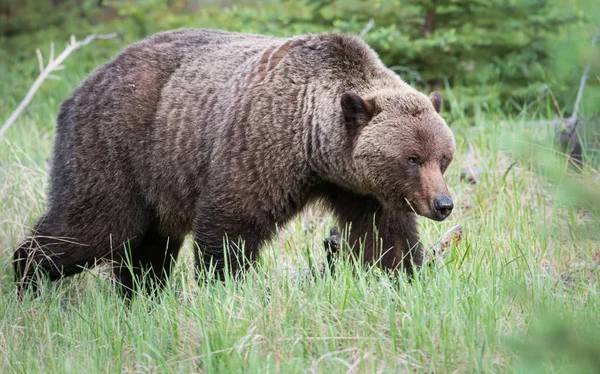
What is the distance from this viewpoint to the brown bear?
196 inches

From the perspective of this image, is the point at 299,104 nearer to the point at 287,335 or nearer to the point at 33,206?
the point at 287,335

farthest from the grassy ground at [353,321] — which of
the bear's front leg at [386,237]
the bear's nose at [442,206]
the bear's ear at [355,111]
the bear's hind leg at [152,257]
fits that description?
the bear's ear at [355,111]

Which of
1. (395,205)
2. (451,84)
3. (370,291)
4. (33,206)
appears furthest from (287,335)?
(451,84)

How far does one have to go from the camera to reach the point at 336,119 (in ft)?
16.8

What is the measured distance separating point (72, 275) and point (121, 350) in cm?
207

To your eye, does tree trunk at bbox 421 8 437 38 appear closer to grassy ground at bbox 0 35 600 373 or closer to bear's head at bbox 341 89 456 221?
grassy ground at bbox 0 35 600 373

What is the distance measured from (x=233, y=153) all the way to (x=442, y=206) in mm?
1355

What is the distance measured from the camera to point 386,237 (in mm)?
5199

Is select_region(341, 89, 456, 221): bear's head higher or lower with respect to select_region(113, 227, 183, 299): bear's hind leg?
higher

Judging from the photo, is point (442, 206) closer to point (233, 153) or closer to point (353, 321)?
point (353, 321)

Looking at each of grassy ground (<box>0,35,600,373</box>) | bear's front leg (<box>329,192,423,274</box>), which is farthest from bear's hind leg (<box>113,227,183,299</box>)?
bear's front leg (<box>329,192,423,274</box>)

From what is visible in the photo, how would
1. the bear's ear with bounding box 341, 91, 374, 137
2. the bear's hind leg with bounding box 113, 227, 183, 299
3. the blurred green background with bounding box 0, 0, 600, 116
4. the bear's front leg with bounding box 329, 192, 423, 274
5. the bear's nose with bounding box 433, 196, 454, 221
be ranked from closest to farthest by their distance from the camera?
the bear's nose with bounding box 433, 196, 454, 221
the bear's ear with bounding box 341, 91, 374, 137
the bear's front leg with bounding box 329, 192, 423, 274
the bear's hind leg with bounding box 113, 227, 183, 299
the blurred green background with bounding box 0, 0, 600, 116

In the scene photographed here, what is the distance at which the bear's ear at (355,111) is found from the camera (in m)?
4.94

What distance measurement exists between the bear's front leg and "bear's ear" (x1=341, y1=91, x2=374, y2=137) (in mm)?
526
